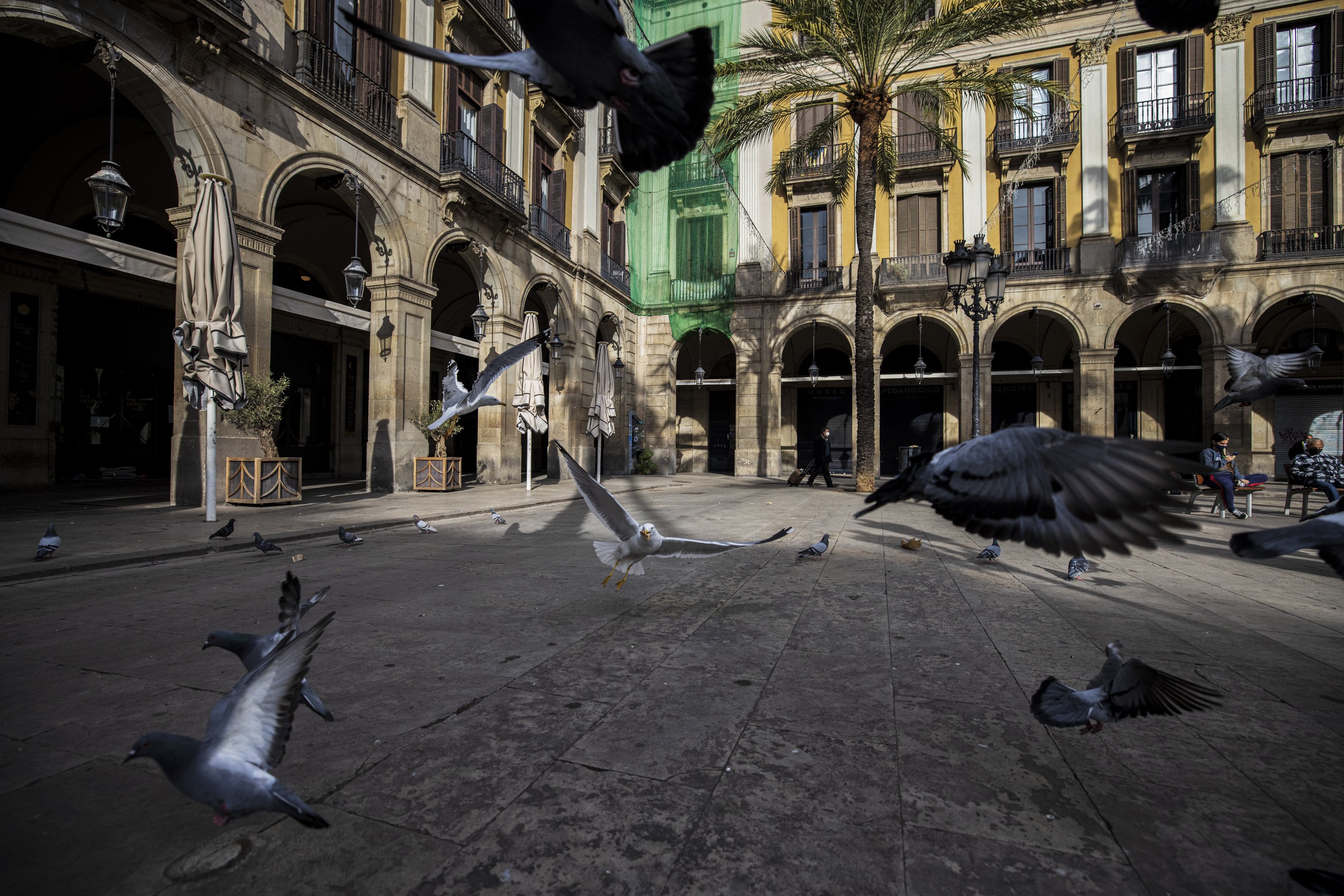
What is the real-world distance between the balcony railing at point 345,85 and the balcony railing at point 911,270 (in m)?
15.6

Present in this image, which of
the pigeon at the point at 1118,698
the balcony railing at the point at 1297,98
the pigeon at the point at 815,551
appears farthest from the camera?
the balcony railing at the point at 1297,98

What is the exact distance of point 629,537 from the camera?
3941 mm

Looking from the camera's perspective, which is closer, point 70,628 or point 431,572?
point 70,628

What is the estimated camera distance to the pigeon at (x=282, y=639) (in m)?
2.05

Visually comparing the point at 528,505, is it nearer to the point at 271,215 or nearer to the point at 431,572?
the point at 431,572

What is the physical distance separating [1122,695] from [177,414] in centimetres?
1179

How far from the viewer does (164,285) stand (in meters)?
14.7

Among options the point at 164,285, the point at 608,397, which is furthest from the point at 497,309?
the point at 164,285

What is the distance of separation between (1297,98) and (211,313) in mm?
28293

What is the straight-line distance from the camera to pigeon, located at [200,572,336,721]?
2.05m

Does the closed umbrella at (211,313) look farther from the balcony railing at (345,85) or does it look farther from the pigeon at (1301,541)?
the pigeon at (1301,541)

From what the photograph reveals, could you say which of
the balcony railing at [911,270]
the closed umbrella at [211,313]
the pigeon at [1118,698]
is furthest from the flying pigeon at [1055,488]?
the balcony railing at [911,270]

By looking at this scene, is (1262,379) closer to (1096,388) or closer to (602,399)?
(602,399)

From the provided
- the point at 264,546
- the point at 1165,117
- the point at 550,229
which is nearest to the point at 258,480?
the point at 264,546
